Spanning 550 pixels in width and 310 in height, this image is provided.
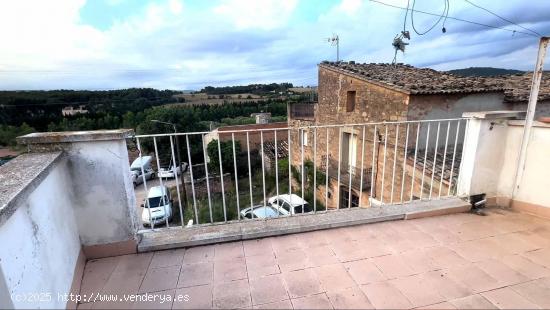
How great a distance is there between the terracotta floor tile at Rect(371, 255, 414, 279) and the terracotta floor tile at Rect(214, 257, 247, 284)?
95 cm

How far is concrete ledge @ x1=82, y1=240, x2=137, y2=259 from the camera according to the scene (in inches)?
78.6

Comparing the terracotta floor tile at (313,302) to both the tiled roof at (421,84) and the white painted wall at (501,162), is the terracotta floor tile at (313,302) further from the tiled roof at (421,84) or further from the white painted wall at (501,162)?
the tiled roof at (421,84)

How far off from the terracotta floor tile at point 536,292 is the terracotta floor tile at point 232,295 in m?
1.68

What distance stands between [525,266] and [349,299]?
1.35 meters

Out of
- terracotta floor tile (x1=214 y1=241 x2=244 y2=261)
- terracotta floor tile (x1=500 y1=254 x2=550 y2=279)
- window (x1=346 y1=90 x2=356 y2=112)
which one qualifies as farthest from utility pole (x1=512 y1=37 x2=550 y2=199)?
window (x1=346 y1=90 x2=356 y2=112)

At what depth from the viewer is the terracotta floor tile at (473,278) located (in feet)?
5.65

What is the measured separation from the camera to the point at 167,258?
2.03 meters

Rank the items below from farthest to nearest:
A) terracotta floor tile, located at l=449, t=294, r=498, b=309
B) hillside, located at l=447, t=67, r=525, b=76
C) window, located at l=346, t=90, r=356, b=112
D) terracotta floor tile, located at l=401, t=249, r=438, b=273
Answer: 1. hillside, located at l=447, t=67, r=525, b=76
2. window, located at l=346, t=90, r=356, b=112
3. terracotta floor tile, located at l=401, t=249, r=438, b=273
4. terracotta floor tile, located at l=449, t=294, r=498, b=309

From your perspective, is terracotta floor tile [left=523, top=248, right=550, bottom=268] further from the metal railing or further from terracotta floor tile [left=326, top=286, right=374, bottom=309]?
terracotta floor tile [left=326, top=286, right=374, bottom=309]

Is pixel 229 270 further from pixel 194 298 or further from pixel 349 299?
pixel 349 299

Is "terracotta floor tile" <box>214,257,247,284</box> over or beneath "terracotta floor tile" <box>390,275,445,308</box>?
over

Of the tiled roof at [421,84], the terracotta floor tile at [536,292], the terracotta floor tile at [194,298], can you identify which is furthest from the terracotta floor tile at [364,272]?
the tiled roof at [421,84]

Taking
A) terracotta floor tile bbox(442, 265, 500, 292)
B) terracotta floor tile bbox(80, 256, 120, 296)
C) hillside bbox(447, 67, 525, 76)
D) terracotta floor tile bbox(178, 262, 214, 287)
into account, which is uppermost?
hillside bbox(447, 67, 525, 76)

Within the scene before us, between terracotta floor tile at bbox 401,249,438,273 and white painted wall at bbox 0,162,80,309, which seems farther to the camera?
terracotta floor tile at bbox 401,249,438,273
